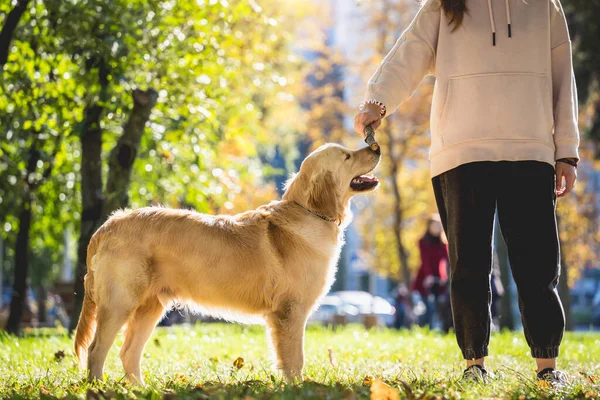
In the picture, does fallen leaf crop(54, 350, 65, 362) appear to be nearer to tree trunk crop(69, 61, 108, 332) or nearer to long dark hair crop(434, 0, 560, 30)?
tree trunk crop(69, 61, 108, 332)

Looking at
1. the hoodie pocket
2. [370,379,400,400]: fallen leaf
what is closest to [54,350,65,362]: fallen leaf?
[370,379,400,400]: fallen leaf

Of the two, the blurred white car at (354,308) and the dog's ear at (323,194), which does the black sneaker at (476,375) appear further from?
the blurred white car at (354,308)

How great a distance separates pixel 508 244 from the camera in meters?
4.42

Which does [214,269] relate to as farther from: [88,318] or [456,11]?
[456,11]

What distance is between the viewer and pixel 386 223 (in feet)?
112

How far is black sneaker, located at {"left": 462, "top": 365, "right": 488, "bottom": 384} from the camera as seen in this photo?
4073mm

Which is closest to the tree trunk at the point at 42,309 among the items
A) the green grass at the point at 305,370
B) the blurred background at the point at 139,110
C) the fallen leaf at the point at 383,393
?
the blurred background at the point at 139,110

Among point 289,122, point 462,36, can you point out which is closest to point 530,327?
point 462,36

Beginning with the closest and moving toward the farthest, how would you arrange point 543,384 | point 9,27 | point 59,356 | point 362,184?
point 543,384
point 362,184
point 59,356
point 9,27

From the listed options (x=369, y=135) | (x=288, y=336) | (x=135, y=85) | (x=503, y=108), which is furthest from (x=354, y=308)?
(x=503, y=108)

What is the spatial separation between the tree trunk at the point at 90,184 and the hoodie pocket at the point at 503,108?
5.37 meters

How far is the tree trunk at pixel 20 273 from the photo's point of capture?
490 inches

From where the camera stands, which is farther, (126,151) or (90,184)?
(90,184)

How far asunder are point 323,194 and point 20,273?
30.5 ft
